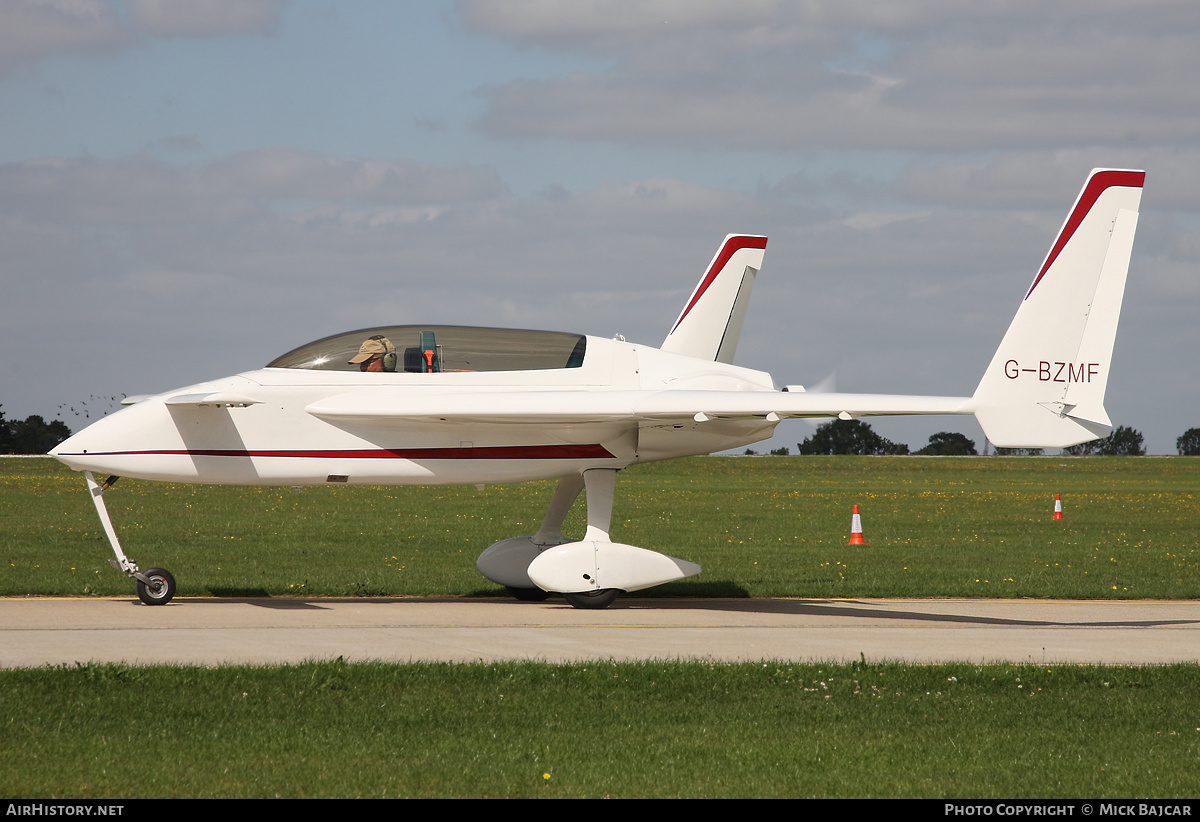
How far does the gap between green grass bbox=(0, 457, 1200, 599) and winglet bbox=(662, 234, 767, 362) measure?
3925 millimetres

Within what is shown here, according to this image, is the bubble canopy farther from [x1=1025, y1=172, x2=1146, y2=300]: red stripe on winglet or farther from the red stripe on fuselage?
[x1=1025, y1=172, x2=1146, y2=300]: red stripe on winglet

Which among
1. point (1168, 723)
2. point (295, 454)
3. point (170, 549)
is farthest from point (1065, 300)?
point (170, 549)

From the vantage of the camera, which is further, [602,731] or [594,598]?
[594,598]

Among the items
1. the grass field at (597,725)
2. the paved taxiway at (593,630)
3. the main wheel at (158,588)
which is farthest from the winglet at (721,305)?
the main wheel at (158,588)

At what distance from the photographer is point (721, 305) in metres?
24.2

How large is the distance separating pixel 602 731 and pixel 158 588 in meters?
7.55

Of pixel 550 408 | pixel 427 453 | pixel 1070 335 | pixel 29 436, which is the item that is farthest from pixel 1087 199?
pixel 29 436

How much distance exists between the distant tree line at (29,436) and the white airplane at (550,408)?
77.6 meters

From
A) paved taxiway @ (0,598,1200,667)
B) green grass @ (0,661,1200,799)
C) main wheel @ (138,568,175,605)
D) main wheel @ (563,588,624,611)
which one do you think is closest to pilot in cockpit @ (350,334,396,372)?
paved taxiway @ (0,598,1200,667)

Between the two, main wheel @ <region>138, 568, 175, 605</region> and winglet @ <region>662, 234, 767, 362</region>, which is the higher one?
winglet @ <region>662, 234, 767, 362</region>

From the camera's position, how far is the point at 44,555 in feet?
63.5

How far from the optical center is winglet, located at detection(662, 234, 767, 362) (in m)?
24.0

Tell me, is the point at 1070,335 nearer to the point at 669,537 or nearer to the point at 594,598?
the point at 594,598
